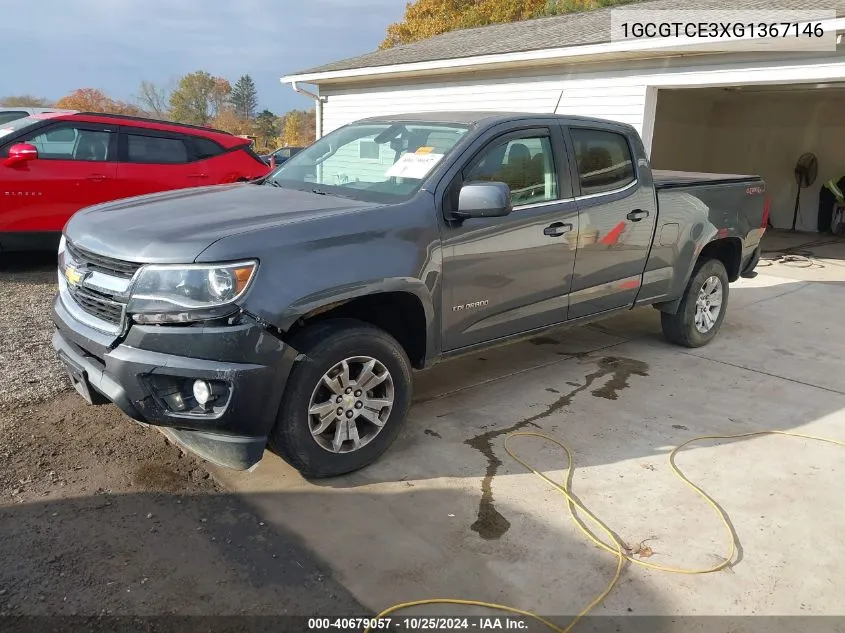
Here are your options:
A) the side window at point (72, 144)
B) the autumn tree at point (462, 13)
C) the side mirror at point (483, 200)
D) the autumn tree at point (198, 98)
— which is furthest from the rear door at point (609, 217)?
the autumn tree at point (198, 98)

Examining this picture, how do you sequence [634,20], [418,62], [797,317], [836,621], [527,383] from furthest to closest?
[418,62] → [634,20] → [797,317] → [527,383] → [836,621]

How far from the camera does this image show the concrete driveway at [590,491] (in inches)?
110

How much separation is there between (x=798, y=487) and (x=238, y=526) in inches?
114

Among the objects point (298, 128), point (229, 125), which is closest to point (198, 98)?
point (229, 125)

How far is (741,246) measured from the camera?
6090mm

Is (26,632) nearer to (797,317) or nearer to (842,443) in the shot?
(842,443)

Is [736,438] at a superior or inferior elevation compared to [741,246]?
inferior

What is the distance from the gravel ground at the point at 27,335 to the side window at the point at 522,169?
9.95 feet

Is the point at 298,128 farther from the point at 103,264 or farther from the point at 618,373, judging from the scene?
the point at 103,264

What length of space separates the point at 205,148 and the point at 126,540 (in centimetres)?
689

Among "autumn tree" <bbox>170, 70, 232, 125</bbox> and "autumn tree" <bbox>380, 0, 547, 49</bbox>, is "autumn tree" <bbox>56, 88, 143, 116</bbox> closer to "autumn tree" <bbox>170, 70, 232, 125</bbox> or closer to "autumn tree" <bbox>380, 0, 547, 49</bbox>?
"autumn tree" <bbox>170, 70, 232, 125</bbox>

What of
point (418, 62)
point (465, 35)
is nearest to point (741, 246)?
point (418, 62)

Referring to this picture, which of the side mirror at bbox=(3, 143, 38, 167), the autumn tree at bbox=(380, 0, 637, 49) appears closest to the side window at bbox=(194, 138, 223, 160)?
the side mirror at bbox=(3, 143, 38, 167)

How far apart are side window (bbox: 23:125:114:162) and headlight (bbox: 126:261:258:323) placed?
5608 millimetres
